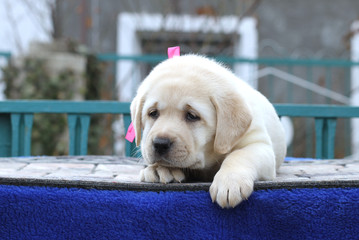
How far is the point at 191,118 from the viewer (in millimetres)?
2395

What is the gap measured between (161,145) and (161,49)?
711 cm

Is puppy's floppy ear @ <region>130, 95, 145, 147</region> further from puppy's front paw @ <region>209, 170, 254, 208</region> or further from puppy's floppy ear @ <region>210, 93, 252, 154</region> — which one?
puppy's front paw @ <region>209, 170, 254, 208</region>

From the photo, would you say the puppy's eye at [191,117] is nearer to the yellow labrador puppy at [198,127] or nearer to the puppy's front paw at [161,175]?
the yellow labrador puppy at [198,127]

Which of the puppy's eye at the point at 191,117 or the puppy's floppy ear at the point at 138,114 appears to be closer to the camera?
the puppy's eye at the point at 191,117

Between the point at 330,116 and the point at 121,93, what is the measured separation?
4.67 metres

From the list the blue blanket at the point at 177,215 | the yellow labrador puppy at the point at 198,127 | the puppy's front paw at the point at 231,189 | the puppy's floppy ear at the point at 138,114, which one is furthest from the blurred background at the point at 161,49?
the puppy's front paw at the point at 231,189

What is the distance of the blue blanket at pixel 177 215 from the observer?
78.6 inches

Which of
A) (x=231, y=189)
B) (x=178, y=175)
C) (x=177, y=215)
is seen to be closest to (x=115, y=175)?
(x=178, y=175)

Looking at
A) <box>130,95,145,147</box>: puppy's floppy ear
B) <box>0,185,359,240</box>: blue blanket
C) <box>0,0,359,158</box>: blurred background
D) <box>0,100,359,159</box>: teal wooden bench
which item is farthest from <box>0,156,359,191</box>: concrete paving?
<box>0,0,359,158</box>: blurred background

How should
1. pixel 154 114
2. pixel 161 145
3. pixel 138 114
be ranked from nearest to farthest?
pixel 161 145
pixel 154 114
pixel 138 114

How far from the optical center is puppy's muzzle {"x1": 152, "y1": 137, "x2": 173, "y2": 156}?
2.20m

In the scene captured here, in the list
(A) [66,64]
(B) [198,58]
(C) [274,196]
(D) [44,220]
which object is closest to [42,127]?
(A) [66,64]

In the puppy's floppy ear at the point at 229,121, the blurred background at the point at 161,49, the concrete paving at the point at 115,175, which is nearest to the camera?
the concrete paving at the point at 115,175

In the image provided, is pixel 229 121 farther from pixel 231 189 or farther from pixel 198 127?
pixel 231 189
